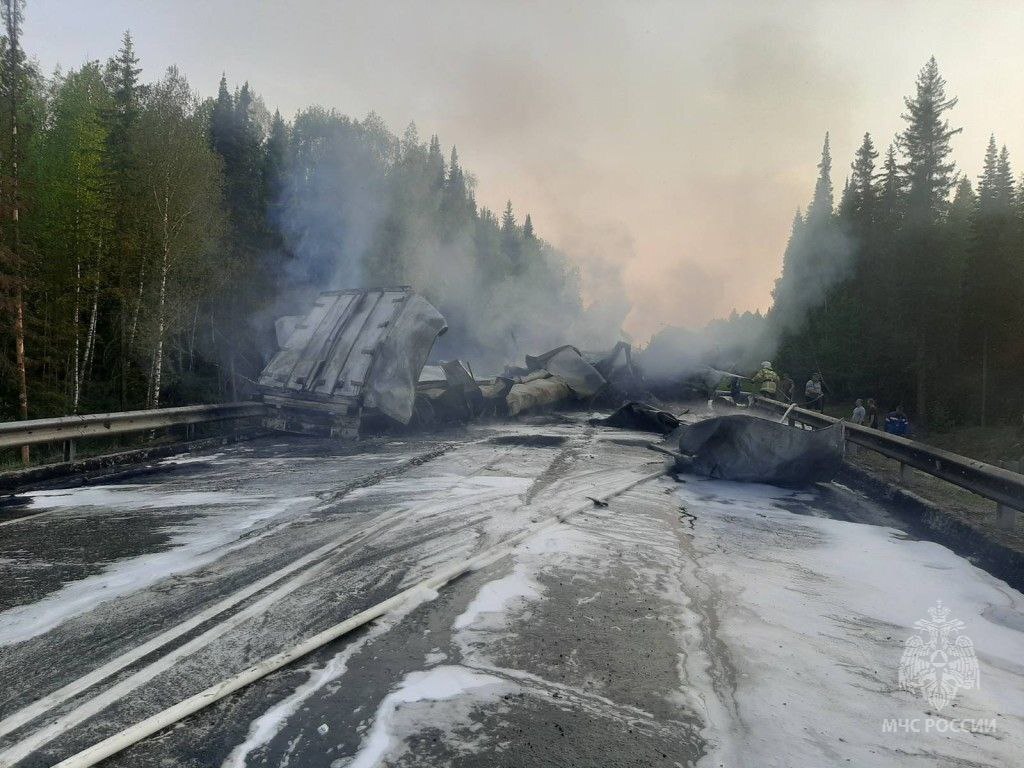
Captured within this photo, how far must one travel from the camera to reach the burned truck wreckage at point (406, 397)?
25.7ft

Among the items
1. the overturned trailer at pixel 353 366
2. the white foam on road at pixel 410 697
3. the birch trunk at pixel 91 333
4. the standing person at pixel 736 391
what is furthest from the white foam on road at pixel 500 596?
the birch trunk at pixel 91 333

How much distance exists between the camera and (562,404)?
18.3 metres

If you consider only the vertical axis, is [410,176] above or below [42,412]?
above

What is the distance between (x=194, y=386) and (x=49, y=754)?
30.2 m

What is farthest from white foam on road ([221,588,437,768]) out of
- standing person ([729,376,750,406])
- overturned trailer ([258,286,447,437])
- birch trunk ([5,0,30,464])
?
birch trunk ([5,0,30,464])

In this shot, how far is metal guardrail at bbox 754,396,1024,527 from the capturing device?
5.23 meters

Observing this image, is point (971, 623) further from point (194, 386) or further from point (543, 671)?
point (194, 386)

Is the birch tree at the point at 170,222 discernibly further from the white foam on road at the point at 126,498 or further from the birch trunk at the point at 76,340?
the white foam on road at the point at 126,498

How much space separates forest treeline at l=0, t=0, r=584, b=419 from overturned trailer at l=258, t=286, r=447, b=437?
1.36m

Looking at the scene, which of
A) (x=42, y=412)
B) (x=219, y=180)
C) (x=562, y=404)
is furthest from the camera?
(x=219, y=180)

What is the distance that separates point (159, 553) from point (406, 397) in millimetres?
7394

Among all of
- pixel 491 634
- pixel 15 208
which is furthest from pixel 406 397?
pixel 15 208

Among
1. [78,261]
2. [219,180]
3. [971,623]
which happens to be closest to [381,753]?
[971,623]

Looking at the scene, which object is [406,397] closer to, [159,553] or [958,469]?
[159,553]
